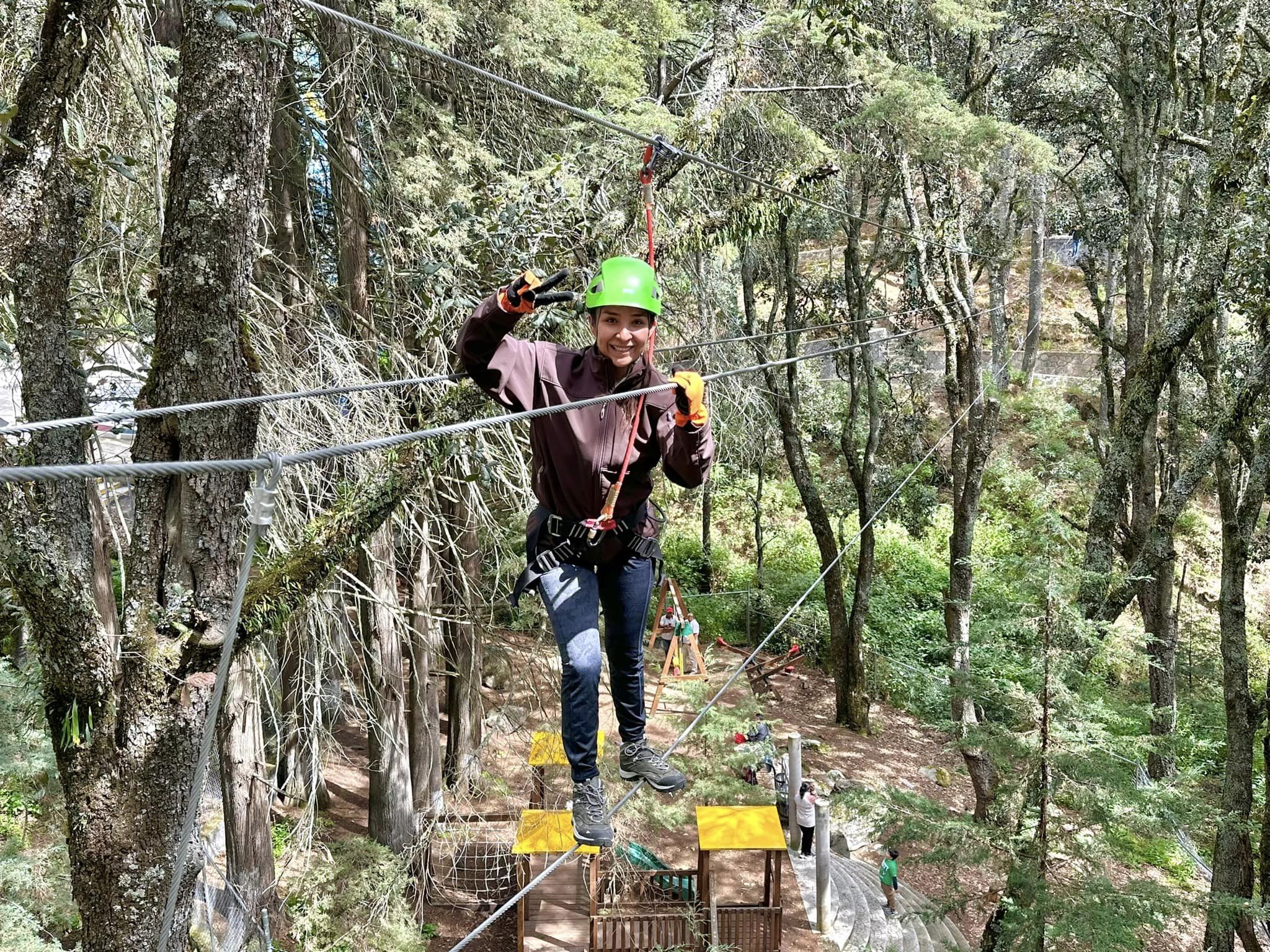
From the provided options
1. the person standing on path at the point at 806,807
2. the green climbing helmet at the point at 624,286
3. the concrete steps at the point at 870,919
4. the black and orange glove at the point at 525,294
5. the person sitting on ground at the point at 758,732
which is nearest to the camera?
the black and orange glove at the point at 525,294

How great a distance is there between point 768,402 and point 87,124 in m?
11.1

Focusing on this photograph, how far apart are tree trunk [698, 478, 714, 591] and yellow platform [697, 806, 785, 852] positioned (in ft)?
31.0

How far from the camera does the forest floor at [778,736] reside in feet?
30.3

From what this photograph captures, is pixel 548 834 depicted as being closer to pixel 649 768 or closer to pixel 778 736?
pixel 778 736

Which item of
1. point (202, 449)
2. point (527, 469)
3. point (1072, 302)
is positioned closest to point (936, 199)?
point (527, 469)

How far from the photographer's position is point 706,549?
18344mm

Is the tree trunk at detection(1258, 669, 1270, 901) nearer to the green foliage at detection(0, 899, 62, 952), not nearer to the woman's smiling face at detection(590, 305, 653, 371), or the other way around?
the woman's smiling face at detection(590, 305, 653, 371)

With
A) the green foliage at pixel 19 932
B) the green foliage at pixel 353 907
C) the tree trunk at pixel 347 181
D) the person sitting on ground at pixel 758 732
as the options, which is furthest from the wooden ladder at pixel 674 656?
the green foliage at pixel 19 932

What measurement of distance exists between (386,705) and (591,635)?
253 inches

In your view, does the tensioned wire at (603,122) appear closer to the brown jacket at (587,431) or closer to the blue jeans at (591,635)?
the brown jacket at (587,431)

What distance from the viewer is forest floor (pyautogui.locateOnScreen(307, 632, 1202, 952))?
9.23 meters

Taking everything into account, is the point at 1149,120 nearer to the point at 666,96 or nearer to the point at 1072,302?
the point at 666,96

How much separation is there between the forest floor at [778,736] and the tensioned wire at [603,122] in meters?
4.25

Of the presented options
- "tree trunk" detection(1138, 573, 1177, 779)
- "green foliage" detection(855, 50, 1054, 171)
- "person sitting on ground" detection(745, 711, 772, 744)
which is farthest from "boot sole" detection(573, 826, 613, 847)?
"tree trunk" detection(1138, 573, 1177, 779)
